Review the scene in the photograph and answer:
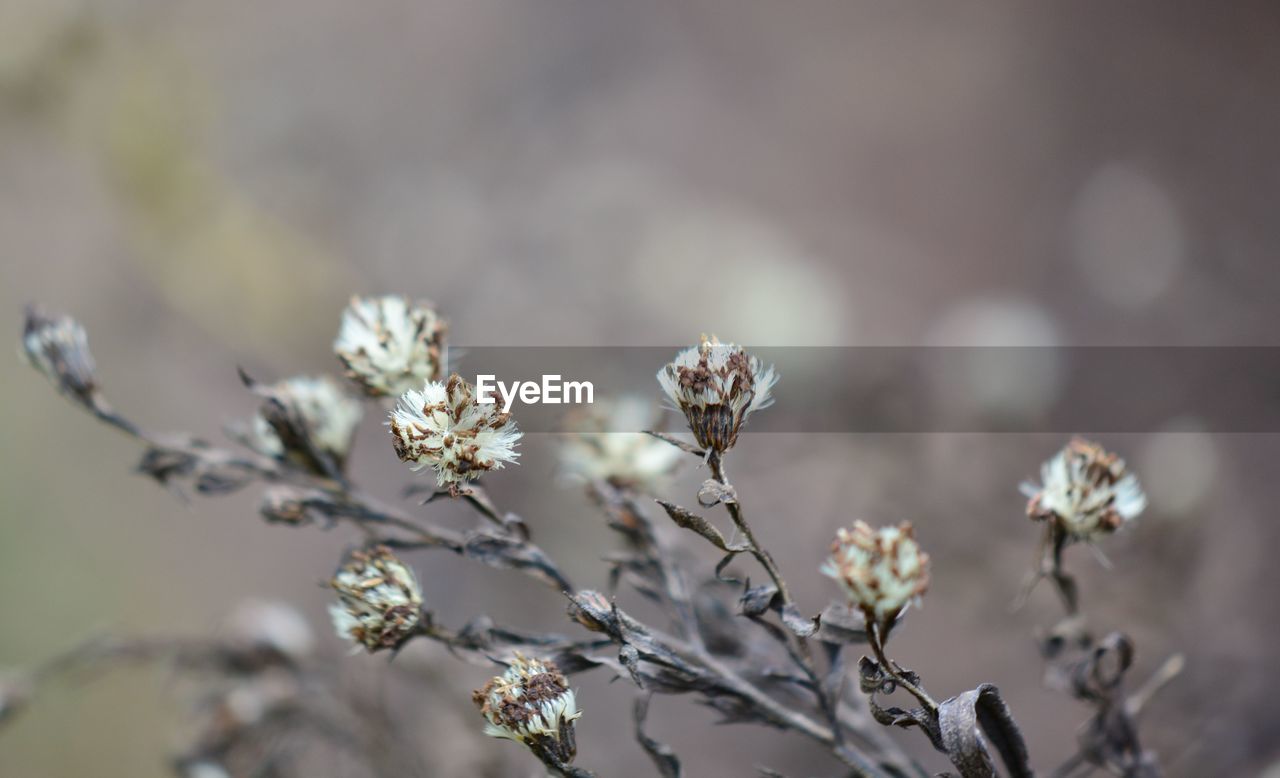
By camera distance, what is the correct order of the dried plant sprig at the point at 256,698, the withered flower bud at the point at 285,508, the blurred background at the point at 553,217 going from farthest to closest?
the blurred background at the point at 553,217
the dried plant sprig at the point at 256,698
the withered flower bud at the point at 285,508

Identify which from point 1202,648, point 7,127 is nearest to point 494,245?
point 7,127

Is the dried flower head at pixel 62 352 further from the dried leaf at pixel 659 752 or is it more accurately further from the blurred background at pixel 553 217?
the blurred background at pixel 553 217

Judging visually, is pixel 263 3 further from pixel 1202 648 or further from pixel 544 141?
pixel 1202 648

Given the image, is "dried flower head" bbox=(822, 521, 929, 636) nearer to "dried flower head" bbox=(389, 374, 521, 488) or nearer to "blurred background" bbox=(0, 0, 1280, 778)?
"dried flower head" bbox=(389, 374, 521, 488)

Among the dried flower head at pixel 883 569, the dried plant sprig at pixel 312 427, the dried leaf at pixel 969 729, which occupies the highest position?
the dried plant sprig at pixel 312 427

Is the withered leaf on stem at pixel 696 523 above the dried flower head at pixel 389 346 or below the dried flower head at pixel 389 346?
below

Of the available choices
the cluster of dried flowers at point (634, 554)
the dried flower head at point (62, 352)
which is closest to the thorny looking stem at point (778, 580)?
the cluster of dried flowers at point (634, 554)

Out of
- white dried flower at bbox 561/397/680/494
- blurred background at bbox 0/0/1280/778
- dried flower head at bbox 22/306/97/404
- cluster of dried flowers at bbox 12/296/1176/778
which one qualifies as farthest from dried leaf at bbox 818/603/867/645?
blurred background at bbox 0/0/1280/778
